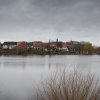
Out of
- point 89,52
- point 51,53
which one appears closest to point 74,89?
point 51,53

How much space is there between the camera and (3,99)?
11.2m

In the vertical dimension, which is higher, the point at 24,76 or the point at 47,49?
the point at 47,49

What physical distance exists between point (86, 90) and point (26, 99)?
6191mm

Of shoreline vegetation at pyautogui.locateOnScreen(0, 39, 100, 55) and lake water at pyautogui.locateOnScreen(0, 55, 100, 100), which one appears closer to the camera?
lake water at pyautogui.locateOnScreen(0, 55, 100, 100)

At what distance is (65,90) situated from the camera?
5.55 meters

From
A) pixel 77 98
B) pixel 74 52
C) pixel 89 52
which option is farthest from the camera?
pixel 74 52

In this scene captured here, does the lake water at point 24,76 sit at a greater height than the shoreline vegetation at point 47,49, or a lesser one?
lesser

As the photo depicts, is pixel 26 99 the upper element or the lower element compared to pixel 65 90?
lower

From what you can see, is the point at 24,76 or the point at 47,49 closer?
the point at 24,76

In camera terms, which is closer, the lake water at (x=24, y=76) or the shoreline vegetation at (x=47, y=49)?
the lake water at (x=24, y=76)

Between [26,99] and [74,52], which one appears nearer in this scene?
[26,99]

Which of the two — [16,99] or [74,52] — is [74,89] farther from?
[74,52]

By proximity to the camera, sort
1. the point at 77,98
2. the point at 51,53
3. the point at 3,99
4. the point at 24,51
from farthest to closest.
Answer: the point at 51,53
the point at 24,51
the point at 3,99
the point at 77,98

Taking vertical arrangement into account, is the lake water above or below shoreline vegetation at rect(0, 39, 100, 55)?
below
